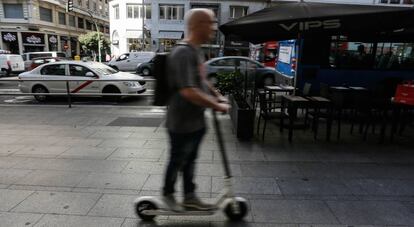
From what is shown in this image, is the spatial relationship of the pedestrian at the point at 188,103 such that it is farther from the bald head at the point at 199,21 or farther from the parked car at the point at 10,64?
the parked car at the point at 10,64

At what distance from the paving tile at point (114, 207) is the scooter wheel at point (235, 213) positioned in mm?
969

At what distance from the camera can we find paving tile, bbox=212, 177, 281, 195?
3912 mm

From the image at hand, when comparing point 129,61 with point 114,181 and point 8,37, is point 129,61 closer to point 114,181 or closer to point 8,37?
point 8,37

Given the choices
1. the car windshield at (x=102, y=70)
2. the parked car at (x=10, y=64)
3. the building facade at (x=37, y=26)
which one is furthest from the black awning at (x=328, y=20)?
the building facade at (x=37, y=26)

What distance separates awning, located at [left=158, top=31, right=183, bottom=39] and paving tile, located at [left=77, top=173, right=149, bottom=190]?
1231 inches

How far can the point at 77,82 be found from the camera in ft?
34.1

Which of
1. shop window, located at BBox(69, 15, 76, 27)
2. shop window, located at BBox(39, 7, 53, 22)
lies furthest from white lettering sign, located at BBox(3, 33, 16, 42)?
shop window, located at BBox(69, 15, 76, 27)

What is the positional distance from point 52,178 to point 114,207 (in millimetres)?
1294

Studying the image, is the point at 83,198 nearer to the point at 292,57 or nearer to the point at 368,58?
the point at 368,58

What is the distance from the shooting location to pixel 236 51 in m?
34.8

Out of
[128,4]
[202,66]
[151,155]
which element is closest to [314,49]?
[151,155]

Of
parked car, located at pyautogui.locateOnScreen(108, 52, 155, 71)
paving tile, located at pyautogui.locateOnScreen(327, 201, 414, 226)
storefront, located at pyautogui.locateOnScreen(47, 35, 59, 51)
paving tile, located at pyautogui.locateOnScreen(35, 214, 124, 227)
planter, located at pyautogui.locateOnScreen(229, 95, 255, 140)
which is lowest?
paving tile, located at pyautogui.locateOnScreen(35, 214, 124, 227)

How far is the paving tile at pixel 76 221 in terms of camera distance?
3.14 m

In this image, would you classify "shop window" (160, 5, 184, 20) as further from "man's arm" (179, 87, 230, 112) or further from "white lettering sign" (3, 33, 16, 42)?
"man's arm" (179, 87, 230, 112)
